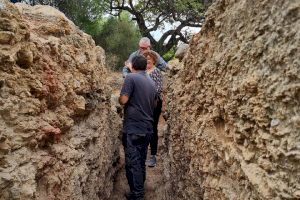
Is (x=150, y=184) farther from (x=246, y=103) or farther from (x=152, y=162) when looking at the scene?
(x=246, y=103)

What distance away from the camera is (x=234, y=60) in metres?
1.94

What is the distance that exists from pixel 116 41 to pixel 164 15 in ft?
9.69

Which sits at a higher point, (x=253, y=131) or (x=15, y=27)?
(x=15, y=27)

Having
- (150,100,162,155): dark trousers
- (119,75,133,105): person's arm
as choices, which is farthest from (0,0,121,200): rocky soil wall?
(150,100,162,155): dark trousers

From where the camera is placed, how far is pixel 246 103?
5.71ft

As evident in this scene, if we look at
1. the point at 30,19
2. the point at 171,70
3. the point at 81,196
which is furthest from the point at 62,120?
the point at 171,70

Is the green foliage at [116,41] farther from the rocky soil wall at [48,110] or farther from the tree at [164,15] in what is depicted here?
the rocky soil wall at [48,110]

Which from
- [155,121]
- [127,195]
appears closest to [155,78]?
[155,121]

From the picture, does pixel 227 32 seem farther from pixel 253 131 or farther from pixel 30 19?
pixel 30 19

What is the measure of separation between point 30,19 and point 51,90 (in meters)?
0.96

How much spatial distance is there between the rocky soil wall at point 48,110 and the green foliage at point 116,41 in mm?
A: 7746

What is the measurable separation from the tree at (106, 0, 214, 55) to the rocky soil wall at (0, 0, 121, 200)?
360 inches

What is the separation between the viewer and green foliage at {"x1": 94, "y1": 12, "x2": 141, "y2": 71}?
11555 mm

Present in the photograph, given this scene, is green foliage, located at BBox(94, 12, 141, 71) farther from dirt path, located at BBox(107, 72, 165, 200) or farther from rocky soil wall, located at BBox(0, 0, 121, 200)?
rocky soil wall, located at BBox(0, 0, 121, 200)
